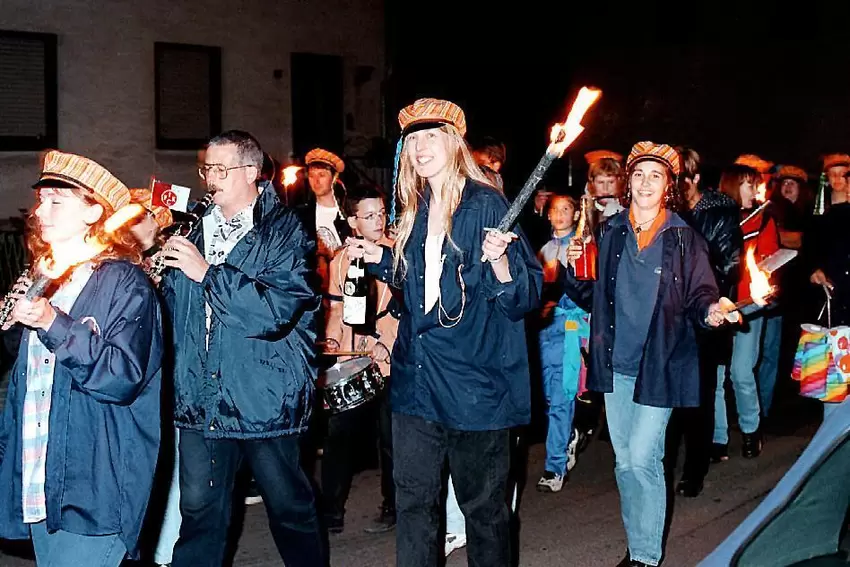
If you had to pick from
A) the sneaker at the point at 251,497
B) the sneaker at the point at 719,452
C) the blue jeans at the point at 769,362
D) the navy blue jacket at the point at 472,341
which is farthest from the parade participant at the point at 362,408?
the blue jeans at the point at 769,362

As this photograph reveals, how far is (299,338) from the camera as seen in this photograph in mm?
5023

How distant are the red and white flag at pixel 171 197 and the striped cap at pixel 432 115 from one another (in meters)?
1.27

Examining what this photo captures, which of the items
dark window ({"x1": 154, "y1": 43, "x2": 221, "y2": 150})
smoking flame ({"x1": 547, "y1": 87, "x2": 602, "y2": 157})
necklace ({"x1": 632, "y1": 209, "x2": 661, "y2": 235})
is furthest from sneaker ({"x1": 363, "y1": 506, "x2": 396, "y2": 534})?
dark window ({"x1": 154, "y1": 43, "x2": 221, "y2": 150})

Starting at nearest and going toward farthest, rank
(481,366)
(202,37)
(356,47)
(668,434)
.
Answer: (481,366) < (668,434) < (202,37) < (356,47)

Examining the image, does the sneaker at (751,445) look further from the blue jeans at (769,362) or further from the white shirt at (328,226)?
the white shirt at (328,226)

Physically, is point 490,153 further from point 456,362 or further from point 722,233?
point 456,362

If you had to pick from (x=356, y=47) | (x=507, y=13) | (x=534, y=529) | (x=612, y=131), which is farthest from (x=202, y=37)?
(x=534, y=529)

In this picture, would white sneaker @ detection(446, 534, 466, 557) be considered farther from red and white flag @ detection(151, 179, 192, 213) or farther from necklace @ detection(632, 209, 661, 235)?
red and white flag @ detection(151, 179, 192, 213)

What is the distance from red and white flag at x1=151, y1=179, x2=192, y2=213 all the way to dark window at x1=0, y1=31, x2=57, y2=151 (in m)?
10.4

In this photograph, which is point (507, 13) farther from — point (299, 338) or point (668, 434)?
point (299, 338)

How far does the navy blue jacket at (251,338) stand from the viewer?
4766 mm

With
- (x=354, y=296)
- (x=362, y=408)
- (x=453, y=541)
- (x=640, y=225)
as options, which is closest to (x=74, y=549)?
(x=354, y=296)

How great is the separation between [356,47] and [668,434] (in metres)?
12.2

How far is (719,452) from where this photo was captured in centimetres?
840
